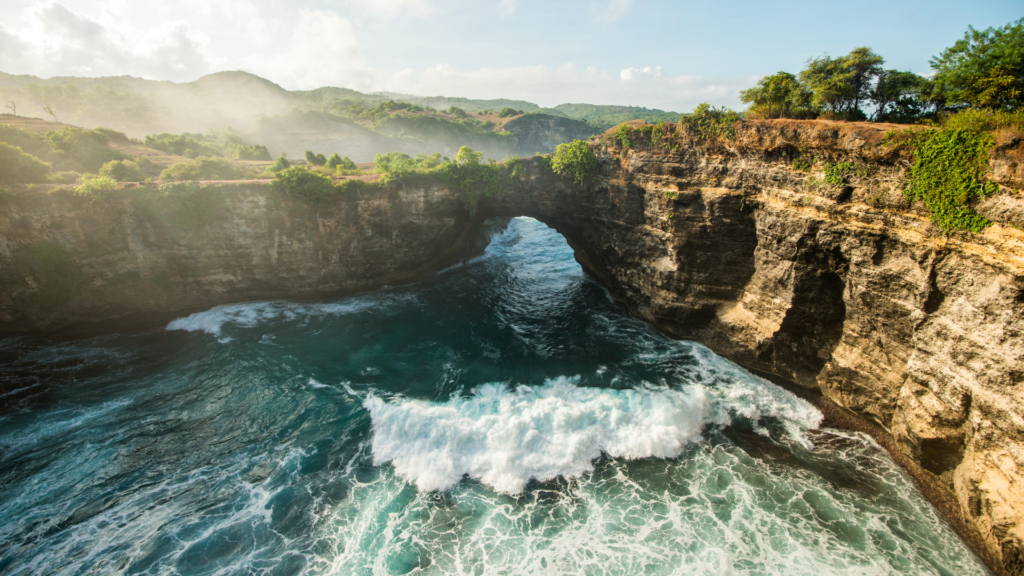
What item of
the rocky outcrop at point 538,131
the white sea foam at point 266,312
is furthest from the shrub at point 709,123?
the rocky outcrop at point 538,131

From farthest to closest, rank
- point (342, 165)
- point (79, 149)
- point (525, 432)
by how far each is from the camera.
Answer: point (79, 149), point (342, 165), point (525, 432)

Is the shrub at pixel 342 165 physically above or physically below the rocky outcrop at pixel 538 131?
below

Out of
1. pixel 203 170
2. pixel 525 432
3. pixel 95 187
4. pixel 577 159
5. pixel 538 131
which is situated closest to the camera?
pixel 525 432

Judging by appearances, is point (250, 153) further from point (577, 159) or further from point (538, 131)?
point (538, 131)

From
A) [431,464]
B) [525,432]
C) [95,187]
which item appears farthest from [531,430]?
[95,187]

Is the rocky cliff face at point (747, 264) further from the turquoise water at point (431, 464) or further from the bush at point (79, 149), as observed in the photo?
the bush at point (79, 149)

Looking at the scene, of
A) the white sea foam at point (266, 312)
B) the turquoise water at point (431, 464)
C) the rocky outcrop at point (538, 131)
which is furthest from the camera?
the rocky outcrop at point (538, 131)

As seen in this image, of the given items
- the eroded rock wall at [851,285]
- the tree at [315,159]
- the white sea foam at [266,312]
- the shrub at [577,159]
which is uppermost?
the tree at [315,159]
